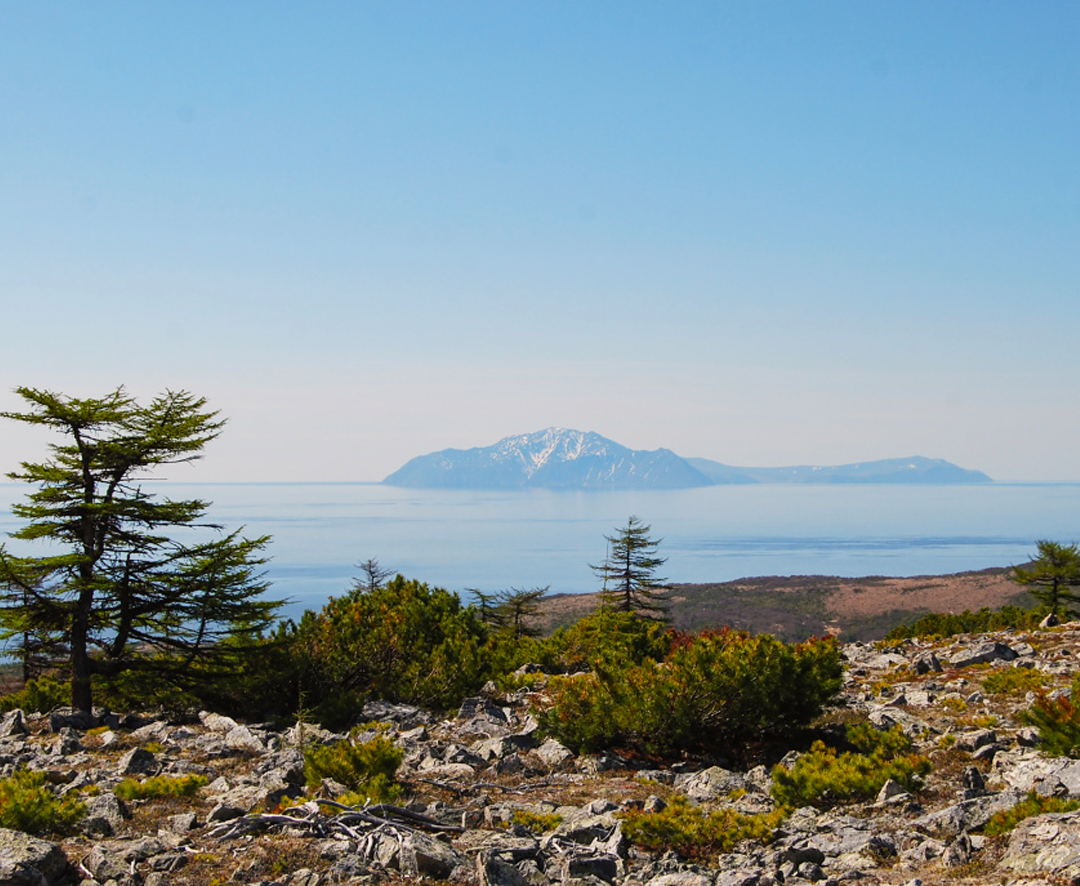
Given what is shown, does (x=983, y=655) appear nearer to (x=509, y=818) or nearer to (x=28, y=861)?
(x=509, y=818)

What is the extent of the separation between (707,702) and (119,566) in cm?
1198

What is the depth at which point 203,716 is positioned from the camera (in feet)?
46.6

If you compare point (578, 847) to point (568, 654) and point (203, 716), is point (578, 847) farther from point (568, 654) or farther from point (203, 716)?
point (568, 654)

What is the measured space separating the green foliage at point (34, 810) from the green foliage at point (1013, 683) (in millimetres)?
13833

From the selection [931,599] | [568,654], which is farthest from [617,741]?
[931,599]

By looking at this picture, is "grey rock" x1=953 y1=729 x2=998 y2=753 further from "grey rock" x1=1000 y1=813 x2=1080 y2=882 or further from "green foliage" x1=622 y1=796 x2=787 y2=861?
"grey rock" x1=1000 y1=813 x2=1080 y2=882

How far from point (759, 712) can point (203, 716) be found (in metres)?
9.95

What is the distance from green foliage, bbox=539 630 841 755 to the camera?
10.8 metres

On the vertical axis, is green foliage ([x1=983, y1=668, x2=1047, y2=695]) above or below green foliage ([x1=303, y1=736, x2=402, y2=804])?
below

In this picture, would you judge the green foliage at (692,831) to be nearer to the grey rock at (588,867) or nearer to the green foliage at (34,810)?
the grey rock at (588,867)

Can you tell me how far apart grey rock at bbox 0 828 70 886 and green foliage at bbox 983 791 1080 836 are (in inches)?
281

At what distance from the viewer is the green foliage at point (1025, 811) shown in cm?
610

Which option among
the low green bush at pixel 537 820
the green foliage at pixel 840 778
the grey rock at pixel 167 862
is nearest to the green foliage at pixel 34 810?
the grey rock at pixel 167 862

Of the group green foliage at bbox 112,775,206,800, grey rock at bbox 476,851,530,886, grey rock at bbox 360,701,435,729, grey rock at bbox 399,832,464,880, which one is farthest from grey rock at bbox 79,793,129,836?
grey rock at bbox 360,701,435,729
